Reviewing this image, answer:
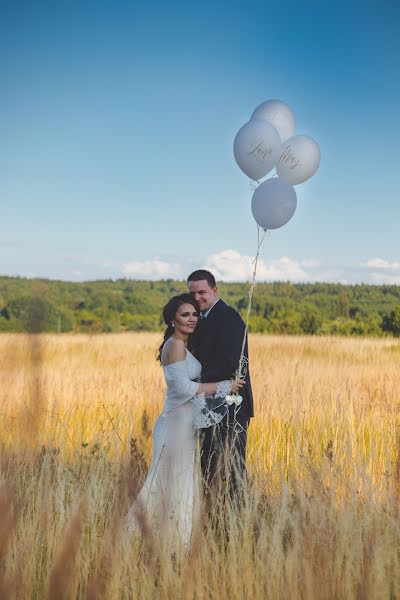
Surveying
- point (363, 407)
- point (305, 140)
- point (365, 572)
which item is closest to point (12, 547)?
point (365, 572)

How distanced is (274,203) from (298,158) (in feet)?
1.74

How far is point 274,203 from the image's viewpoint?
4.69 m

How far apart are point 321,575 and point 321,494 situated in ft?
2.00

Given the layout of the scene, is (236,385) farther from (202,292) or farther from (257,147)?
(257,147)

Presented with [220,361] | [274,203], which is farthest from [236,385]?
[274,203]

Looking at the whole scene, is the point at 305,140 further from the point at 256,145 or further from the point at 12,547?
the point at 12,547

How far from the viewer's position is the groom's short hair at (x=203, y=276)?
408cm

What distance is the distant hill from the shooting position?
1462 mm

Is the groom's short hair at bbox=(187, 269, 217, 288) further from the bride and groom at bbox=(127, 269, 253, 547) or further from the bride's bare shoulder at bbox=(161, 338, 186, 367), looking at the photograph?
the bride's bare shoulder at bbox=(161, 338, 186, 367)

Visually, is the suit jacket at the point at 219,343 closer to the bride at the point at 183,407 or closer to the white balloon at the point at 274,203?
the bride at the point at 183,407

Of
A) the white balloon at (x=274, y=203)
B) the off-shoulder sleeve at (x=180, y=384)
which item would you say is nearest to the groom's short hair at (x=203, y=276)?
the off-shoulder sleeve at (x=180, y=384)

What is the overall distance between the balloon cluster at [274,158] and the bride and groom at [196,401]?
1.01m

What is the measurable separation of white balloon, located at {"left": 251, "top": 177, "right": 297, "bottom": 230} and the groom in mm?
951

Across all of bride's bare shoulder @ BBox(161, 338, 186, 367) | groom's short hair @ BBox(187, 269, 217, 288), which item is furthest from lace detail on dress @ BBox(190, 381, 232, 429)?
groom's short hair @ BBox(187, 269, 217, 288)
